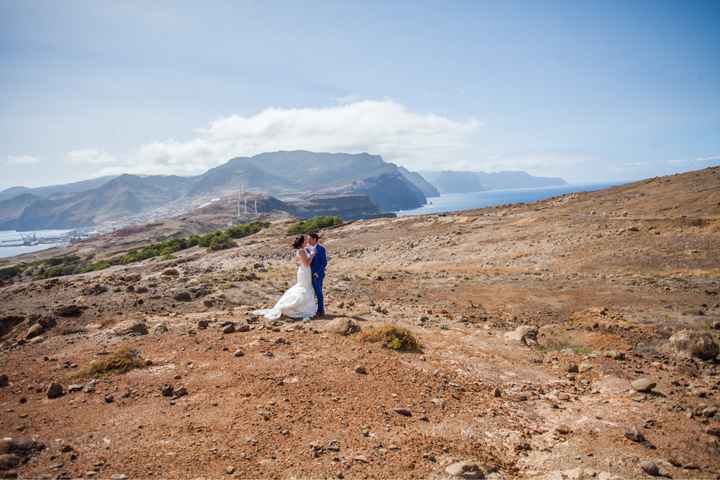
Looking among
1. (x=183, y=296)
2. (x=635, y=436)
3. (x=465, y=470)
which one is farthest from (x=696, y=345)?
(x=183, y=296)

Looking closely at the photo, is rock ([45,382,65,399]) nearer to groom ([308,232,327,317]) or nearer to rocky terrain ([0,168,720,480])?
rocky terrain ([0,168,720,480])

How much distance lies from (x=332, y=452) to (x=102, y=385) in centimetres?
529

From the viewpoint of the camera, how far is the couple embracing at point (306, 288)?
12977mm

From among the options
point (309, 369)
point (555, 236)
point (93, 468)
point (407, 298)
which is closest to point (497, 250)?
point (555, 236)

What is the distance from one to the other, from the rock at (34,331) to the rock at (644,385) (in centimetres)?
1631

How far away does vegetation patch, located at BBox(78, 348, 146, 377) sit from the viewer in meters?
8.31

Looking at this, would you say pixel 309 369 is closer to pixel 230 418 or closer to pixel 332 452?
pixel 230 418

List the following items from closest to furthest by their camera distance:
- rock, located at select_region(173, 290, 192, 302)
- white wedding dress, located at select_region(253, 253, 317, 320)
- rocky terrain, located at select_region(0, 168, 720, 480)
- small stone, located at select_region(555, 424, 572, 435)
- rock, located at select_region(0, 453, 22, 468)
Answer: rock, located at select_region(0, 453, 22, 468) → rocky terrain, located at select_region(0, 168, 720, 480) → small stone, located at select_region(555, 424, 572, 435) → white wedding dress, located at select_region(253, 253, 317, 320) → rock, located at select_region(173, 290, 192, 302)

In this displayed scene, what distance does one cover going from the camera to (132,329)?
11.3 m

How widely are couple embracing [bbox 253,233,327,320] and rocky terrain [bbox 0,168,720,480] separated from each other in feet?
2.70

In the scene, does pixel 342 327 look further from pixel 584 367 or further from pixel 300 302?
pixel 584 367

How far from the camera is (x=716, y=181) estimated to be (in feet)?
114

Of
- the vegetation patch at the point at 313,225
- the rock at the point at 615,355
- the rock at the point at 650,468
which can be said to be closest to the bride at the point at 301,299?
the rock at the point at 615,355

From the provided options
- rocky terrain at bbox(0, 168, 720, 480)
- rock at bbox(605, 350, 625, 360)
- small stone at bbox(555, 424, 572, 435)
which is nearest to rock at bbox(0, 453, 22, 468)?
rocky terrain at bbox(0, 168, 720, 480)
